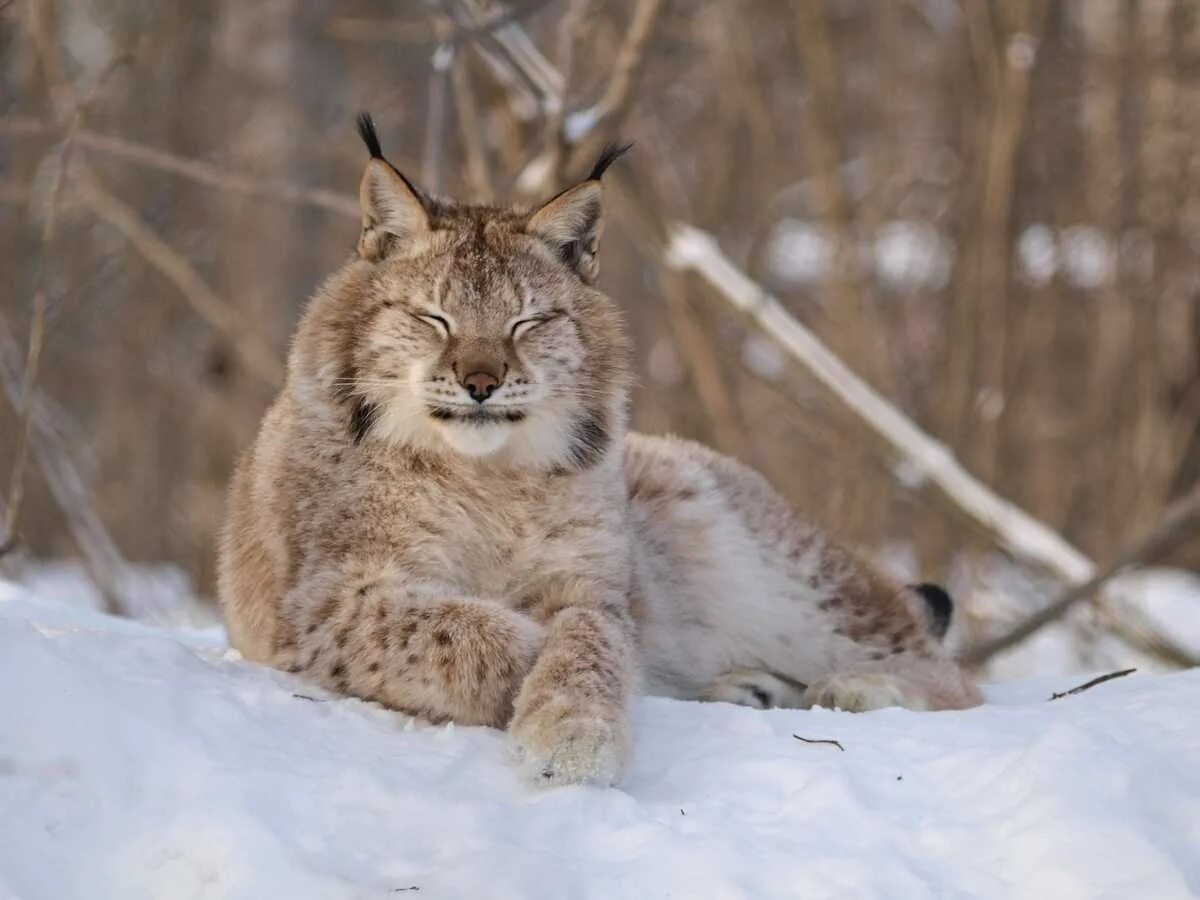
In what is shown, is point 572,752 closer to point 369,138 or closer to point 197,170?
point 369,138

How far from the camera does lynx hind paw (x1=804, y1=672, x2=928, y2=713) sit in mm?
4219

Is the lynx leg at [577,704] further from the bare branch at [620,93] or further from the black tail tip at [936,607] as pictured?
the bare branch at [620,93]

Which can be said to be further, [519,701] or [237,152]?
[237,152]

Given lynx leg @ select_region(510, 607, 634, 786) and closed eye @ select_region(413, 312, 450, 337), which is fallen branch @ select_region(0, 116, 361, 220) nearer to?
closed eye @ select_region(413, 312, 450, 337)

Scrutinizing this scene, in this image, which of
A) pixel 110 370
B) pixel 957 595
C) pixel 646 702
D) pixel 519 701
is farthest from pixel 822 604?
pixel 110 370

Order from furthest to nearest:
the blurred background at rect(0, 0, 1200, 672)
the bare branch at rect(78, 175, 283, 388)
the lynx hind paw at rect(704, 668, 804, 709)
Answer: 1. the blurred background at rect(0, 0, 1200, 672)
2. the bare branch at rect(78, 175, 283, 388)
3. the lynx hind paw at rect(704, 668, 804, 709)

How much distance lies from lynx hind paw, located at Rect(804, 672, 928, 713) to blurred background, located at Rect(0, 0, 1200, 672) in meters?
3.17

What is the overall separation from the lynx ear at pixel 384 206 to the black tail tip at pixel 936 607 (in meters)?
2.22

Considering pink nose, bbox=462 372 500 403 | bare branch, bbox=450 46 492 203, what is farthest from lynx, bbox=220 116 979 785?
bare branch, bbox=450 46 492 203

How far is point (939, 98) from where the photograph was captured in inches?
503

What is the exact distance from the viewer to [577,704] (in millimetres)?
3369

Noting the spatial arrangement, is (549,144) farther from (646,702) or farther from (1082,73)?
(1082,73)

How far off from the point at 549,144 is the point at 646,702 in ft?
11.7

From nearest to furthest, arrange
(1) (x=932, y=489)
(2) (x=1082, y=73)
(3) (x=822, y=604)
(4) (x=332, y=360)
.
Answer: (4) (x=332, y=360)
(3) (x=822, y=604)
(1) (x=932, y=489)
(2) (x=1082, y=73)
